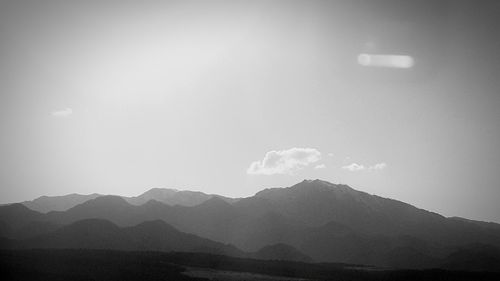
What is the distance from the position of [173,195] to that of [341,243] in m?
71.9

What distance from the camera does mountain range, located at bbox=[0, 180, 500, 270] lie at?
78.3 m

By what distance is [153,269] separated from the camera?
156ft

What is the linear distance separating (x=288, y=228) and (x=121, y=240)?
50.0 metres

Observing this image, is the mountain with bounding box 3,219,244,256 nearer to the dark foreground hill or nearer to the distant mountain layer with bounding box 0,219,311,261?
the distant mountain layer with bounding box 0,219,311,261

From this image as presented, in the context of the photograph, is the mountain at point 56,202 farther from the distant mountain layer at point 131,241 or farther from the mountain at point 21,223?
the distant mountain layer at point 131,241

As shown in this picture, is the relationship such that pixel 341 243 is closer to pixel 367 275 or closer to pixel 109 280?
pixel 367 275

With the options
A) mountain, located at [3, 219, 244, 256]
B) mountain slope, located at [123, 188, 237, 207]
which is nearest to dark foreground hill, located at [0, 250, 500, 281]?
mountain, located at [3, 219, 244, 256]

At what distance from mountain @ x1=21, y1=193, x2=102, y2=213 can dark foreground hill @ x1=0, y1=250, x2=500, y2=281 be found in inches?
3438

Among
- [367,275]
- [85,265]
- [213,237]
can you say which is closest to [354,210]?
[213,237]

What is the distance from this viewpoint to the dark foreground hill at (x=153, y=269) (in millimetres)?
41750

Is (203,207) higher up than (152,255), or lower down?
higher up

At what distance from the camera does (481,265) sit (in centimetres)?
7544

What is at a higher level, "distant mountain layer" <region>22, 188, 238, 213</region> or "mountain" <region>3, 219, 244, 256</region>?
"distant mountain layer" <region>22, 188, 238, 213</region>

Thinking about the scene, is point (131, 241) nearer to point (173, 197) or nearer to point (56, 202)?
point (173, 197)
